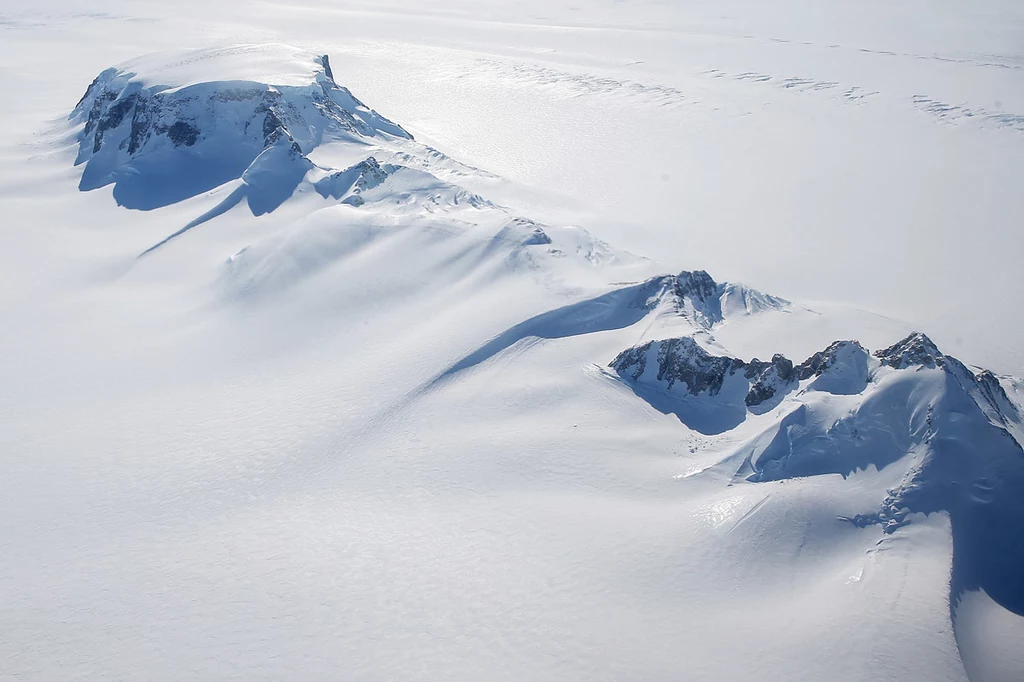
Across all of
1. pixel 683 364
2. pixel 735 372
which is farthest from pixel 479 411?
pixel 735 372

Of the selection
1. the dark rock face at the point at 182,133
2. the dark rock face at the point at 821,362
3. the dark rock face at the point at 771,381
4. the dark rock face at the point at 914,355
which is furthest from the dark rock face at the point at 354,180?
the dark rock face at the point at 914,355

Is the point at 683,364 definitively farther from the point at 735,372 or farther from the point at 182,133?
the point at 182,133

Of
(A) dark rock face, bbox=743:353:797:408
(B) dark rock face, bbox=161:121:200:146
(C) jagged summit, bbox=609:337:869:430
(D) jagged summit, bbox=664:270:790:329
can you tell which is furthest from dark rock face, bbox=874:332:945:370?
(B) dark rock face, bbox=161:121:200:146

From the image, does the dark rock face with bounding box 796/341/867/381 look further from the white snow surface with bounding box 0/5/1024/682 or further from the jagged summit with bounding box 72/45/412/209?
the jagged summit with bounding box 72/45/412/209

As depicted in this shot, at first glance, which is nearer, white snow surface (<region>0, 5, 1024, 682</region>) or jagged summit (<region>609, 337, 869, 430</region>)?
white snow surface (<region>0, 5, 1024, 682</region>)

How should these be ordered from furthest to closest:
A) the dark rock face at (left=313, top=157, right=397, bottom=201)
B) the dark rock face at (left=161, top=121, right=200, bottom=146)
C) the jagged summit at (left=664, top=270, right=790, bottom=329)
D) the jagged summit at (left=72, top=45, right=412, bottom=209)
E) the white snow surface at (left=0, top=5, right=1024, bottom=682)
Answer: the dark rock face at (left=161, top=121, right=200, bottom=146) < the jagged summit at (left=72, top=45, right=412, bottom=209) < the dark rock face at (left=313, top=157, right=397, bottom=201) < the jagged summit at (left=664, top=270, right=790, bottom=329) < the white snow surface at (left=0, top=5, right=1024, bottom=682)

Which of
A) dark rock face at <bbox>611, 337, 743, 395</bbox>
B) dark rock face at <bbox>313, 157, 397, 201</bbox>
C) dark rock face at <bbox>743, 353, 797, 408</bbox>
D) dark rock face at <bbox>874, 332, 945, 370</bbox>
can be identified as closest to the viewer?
dark rock face at <bbox>874, 332, 945, 370</bbox>
